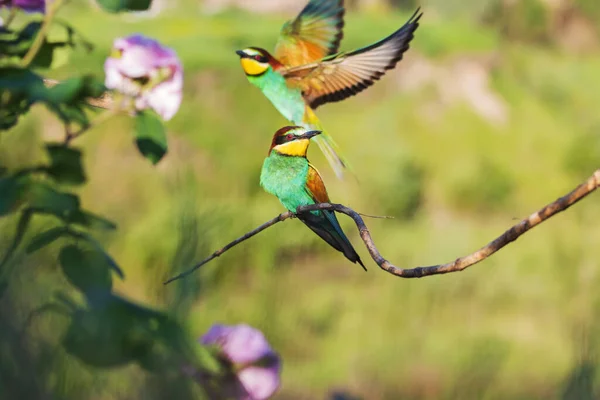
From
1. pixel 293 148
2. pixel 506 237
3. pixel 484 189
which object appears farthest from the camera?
pixel 484 189

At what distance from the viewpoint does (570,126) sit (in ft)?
→ 12.0

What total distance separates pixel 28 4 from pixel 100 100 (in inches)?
2.8

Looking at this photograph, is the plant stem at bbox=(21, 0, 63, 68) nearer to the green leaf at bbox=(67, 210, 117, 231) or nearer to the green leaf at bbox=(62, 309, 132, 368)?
the green leaf at bbox=(67, 210, 117, 231)

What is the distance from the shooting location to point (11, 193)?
1.66 ft

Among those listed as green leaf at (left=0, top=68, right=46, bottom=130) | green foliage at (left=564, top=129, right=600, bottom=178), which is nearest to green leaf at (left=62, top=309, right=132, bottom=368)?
green leaf at (left=0, top=68, right=46, bottom=130)

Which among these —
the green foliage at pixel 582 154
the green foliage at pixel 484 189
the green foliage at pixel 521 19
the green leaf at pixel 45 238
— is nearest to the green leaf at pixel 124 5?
the green leaf at pixel 45 238

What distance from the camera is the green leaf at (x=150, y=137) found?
55 cm

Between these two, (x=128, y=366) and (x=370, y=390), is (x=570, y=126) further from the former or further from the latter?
(x=128, y=366)

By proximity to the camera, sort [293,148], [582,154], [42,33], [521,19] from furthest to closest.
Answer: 1. [521,19]
2. [582,154]
3. [42,33]
4. [293,148]

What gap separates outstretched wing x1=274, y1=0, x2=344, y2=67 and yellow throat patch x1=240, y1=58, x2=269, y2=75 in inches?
2.1

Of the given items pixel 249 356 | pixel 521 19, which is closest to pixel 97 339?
pixel 249 356

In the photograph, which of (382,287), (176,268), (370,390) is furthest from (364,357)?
Result: (176,268)

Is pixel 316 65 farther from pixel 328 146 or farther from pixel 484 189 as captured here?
pixel 484 189

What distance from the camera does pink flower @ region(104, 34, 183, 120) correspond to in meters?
0.54
